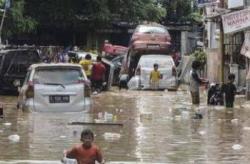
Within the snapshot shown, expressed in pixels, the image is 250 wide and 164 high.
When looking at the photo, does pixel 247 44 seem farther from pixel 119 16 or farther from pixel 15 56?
pixel 119 16

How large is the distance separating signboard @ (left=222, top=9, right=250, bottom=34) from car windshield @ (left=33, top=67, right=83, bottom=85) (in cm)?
930

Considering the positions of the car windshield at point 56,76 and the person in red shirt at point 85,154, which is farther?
the car windshield at point 56,76

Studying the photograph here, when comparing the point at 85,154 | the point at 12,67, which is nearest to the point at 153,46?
the point at 12,67

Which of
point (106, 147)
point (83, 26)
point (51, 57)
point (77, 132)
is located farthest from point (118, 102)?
point (83, 26)

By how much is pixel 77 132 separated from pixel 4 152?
2820mm

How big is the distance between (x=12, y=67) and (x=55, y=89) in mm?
10327

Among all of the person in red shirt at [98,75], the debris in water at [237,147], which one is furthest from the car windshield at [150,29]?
the debris in water at [237,147]

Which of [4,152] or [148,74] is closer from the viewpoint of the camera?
[4,152]

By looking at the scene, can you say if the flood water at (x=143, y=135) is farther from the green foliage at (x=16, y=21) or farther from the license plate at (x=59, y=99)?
the green foliage at (x=16, y=21)

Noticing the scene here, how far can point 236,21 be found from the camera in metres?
27.5

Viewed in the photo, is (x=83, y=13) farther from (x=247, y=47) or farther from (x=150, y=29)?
(x=247, y=47)

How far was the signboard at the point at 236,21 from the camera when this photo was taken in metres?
26.9

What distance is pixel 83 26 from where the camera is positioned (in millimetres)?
52938

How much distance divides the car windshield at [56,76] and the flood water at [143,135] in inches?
31.9
